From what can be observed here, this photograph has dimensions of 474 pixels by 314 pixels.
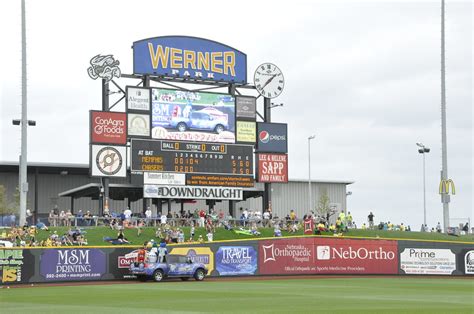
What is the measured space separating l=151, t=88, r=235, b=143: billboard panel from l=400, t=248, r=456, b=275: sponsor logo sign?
14.2 meters

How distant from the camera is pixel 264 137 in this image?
5609cm

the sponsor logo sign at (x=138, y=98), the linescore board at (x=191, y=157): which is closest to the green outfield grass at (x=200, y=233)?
the linescore board at (x=191, y=157)

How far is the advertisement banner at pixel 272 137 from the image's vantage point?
183 ft

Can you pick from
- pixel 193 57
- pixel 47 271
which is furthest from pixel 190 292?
pixel 193 57

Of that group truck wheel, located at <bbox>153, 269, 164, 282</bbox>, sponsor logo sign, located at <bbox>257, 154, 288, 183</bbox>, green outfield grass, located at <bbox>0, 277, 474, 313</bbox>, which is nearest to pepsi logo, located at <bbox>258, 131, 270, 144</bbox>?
sponsor logo sign, located at <bbox>257, 154, 288, 183</bbox>

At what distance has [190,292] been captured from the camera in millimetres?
28859

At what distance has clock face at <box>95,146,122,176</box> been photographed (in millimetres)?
50750

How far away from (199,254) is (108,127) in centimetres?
1307

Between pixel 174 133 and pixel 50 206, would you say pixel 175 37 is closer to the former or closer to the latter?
pixel 174 133

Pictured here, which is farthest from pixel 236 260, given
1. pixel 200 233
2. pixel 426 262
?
pixel 426 262

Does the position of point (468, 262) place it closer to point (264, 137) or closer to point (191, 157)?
point (264, 137)

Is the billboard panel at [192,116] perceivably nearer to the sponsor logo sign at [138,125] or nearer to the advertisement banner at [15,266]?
the sponsor logo sign at [138,125]

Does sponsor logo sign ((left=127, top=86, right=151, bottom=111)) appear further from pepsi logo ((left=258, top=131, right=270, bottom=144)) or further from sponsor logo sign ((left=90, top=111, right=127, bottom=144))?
pepsi logo ((left=258, top=131, right=270, bottom=144))

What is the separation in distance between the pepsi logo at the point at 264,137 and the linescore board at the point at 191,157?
1358 millimetres
